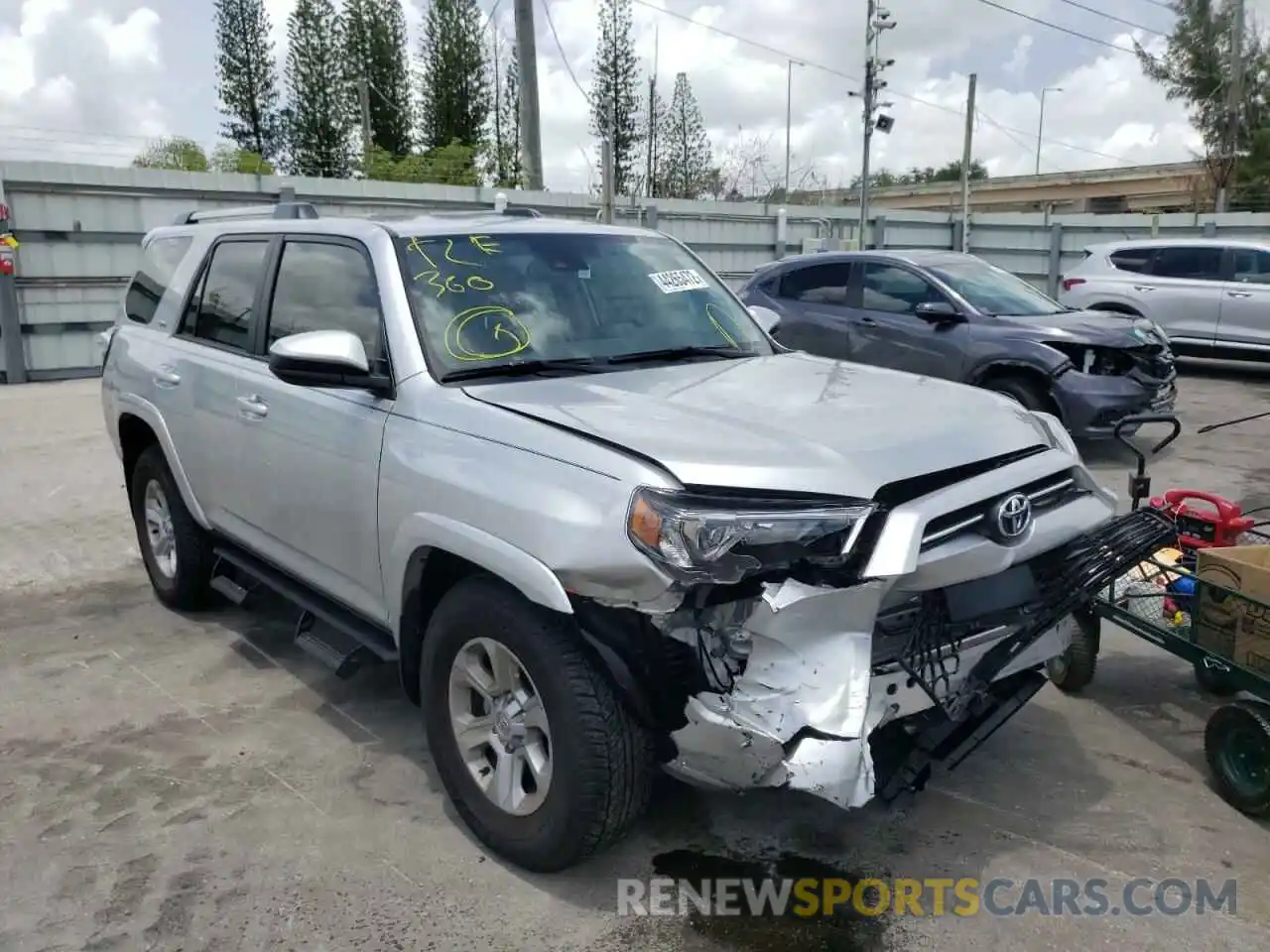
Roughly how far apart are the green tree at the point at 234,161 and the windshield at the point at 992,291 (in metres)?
32.7

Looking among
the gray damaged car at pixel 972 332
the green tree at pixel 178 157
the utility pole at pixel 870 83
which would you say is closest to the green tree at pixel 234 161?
the green tree at pixel 178 157

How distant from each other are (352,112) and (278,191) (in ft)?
97.0

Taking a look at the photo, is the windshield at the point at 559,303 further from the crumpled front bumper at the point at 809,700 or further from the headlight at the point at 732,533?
the crumpled front bumper at the point at 809,700

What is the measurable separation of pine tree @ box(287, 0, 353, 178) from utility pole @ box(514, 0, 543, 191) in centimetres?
2770

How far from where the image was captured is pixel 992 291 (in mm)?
9562

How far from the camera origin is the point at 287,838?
3393mm

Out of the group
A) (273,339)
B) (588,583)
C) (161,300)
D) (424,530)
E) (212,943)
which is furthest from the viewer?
(161,300)

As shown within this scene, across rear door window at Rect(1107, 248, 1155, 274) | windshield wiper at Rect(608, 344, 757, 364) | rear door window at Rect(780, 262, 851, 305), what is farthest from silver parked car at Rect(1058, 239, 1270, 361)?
windshield wiper at Rect(608, 344, 757, 364)

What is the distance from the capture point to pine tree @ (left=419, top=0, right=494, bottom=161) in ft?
135

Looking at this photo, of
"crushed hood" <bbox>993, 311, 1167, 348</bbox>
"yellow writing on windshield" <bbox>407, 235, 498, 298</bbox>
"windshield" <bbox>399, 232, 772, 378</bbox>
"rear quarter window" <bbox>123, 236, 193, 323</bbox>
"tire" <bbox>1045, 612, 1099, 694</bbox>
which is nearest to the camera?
"windshield" <bbox>399, 232, 772, 378</bbox>

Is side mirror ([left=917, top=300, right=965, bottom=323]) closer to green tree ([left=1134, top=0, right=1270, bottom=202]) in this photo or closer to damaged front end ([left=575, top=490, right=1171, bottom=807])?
damaged front end ([left=575, top=490, right=1171, bottom=807])

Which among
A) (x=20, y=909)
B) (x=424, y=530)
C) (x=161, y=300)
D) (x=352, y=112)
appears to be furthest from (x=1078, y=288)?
(x=352, y=112)

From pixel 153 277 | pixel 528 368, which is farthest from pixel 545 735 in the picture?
pixel 153 277

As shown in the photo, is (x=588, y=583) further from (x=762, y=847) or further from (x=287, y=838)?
(x=287, y=838)
